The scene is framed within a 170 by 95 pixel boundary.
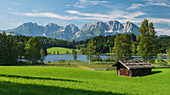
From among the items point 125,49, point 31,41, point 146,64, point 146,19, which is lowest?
point 146,64

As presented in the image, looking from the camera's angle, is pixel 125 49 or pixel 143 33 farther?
pixel 125 49

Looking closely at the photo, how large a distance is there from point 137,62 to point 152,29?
18929 millimetres

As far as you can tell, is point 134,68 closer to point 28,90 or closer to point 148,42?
point 148,42

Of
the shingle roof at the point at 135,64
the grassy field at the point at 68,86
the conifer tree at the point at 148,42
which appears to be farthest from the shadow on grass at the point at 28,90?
the conifer tree at the point at 148,42

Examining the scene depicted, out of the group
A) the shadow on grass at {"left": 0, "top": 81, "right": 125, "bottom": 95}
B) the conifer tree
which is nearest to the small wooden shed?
the conifer tree

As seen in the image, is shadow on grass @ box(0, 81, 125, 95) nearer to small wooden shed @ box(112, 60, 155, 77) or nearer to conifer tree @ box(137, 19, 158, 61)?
small wooden shed @ box(112, 60, 155, 77)

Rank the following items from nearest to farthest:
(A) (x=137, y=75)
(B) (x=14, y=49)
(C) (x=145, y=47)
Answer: (A) (x=137, y=75), (C) (x=145, y=47), (B) (x=14, y=49)

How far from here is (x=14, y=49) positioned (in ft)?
251

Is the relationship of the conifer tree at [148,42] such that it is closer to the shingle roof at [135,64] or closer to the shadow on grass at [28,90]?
the shingle roof at [135,64]

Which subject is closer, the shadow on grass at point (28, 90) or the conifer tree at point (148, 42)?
the shadow on grass at point (28, 90)

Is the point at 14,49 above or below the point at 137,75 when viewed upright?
above

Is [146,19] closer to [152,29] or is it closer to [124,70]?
[152,29]

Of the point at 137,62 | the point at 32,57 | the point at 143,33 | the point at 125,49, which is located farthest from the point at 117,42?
the point at 32,57

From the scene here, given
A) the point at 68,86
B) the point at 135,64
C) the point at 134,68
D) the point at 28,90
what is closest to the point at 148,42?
the point at 135,64
